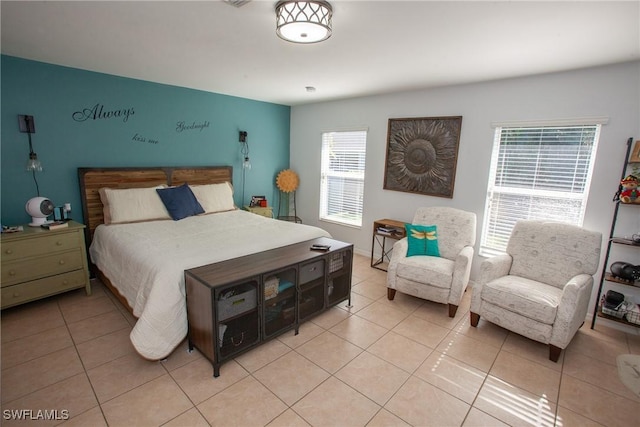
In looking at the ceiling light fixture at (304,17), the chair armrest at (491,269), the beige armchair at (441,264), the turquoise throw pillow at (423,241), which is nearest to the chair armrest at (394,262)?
the beige armchair at (441,264)

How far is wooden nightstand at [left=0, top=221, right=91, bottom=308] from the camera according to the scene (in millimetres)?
2629

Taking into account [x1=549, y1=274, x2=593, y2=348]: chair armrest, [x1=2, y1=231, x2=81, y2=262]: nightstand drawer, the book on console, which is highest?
the book on console

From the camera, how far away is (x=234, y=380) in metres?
2.06

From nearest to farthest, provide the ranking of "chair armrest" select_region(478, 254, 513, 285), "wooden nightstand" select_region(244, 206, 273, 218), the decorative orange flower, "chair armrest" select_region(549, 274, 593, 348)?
"chair armrest" select_region(549, 274, 593, 348), "chair armrest" select_region(478, 254, 513, 285), "wooden nightstand" select_region(244, 206, 273, 218), the decorative orange flower

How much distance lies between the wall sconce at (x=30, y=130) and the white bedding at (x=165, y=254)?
79 centimetres

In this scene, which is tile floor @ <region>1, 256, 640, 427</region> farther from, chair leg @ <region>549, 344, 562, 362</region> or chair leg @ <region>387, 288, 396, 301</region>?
chair leg @ <region>387, 288, 396, 301</region>

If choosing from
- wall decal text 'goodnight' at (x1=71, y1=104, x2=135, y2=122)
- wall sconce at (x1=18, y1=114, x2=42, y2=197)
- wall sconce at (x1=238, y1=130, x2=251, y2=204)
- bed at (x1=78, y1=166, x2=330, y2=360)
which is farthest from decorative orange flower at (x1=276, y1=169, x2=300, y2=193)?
wall sconce at (x1=18, y1=114, x2=42, y2=197)

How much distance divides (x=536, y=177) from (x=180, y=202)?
13.0 ft

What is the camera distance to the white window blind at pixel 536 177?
2.89 m

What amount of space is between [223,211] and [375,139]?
2353mm

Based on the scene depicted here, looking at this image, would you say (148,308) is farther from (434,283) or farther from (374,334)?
(434,283)

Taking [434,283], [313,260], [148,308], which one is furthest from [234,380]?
[434,283]

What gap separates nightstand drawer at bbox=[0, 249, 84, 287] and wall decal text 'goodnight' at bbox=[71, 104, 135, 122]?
1.44 m

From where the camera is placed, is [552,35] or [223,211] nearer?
[552,35]
